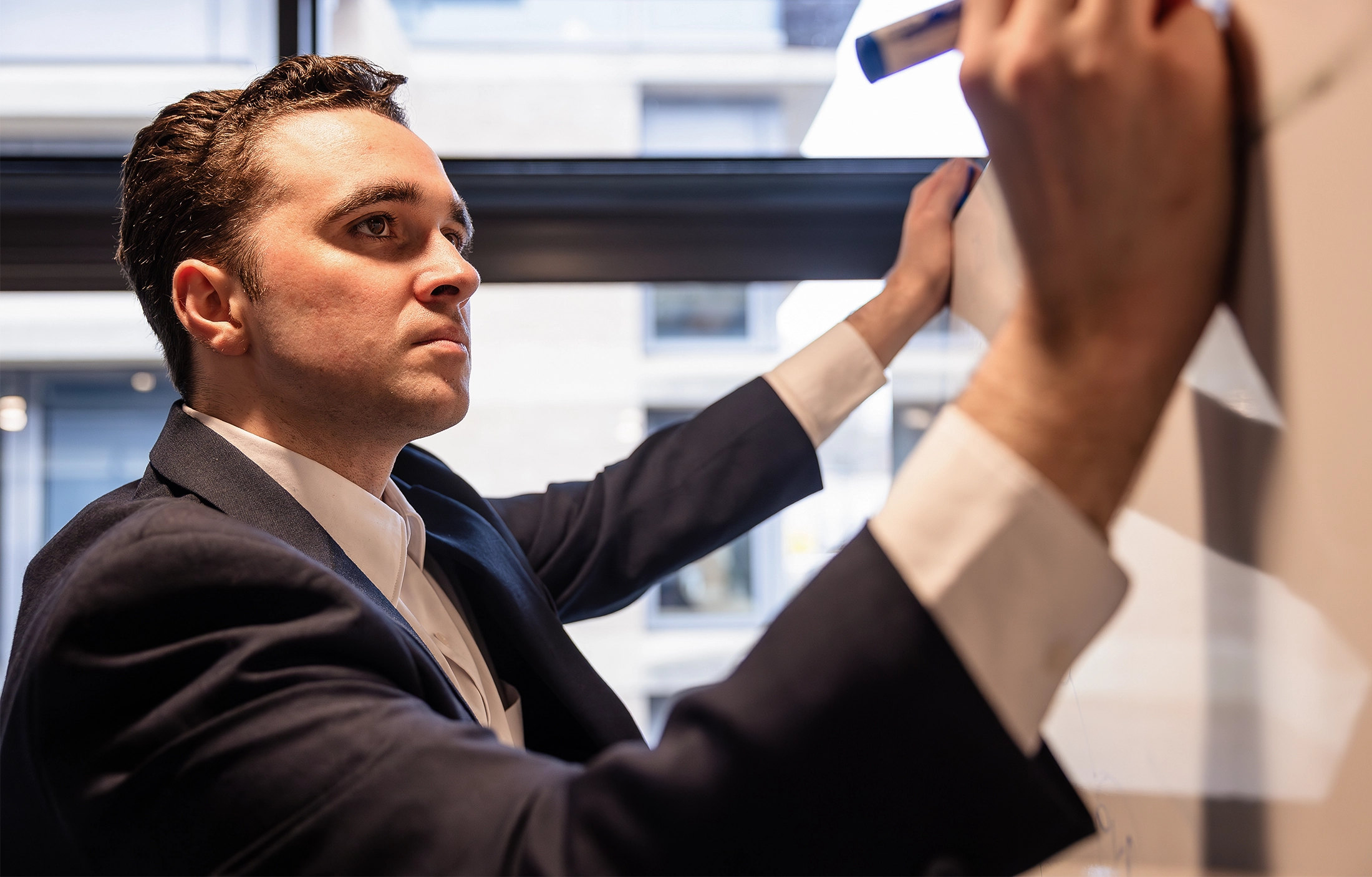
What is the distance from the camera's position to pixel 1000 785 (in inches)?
16.1

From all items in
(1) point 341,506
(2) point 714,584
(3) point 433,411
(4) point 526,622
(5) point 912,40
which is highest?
(5) point 912,40

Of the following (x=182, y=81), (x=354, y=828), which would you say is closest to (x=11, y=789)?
(x=354, y=828)

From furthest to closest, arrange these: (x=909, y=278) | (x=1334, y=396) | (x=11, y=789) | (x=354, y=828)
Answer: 1. (x=909, y=278)
2. (x=11, y=789)
3. (x=354, y=828)
4. (x=1334, y=396)

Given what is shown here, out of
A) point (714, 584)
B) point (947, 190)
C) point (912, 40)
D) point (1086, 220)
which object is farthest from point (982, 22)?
point (714, 584)

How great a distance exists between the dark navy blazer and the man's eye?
280 mm

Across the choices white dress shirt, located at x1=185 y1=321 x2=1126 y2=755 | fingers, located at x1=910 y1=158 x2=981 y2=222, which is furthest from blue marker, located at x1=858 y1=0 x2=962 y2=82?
fingers, located at x1=910 y1=158 x2=981 y2=222

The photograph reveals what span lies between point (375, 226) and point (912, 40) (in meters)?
0.69

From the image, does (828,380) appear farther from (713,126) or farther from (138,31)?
(138,31)

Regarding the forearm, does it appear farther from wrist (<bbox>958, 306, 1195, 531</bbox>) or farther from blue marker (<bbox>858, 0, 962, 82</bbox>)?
blue marker (<bbox>858, 0, 962, 82</bbox>)

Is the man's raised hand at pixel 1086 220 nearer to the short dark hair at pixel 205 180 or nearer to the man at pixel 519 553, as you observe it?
the man at pixel 519 553

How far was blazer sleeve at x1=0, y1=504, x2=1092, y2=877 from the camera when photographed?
16.3 inches

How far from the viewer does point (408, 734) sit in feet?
1.85

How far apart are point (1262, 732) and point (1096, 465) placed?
19cm

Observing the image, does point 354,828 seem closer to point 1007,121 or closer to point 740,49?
point 1007,121
